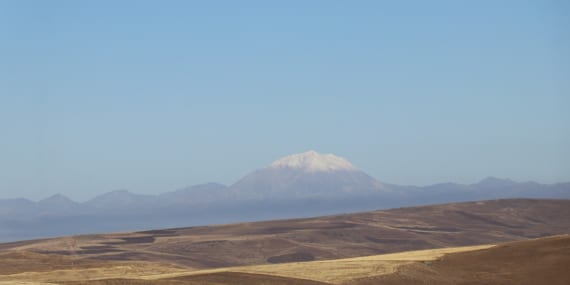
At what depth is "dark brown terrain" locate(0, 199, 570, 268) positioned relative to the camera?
426ft

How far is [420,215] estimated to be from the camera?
178 metres

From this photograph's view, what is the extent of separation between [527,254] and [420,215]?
10463cm

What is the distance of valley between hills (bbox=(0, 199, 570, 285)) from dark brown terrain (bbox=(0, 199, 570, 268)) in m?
0.18

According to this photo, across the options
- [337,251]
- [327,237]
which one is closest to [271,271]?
[337,251]

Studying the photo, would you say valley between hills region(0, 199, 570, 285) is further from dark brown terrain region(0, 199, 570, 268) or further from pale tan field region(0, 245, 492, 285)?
dark brown terrain region(0, 199, 570, 268)

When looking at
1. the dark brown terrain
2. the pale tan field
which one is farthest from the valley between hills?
the dark brown terrain

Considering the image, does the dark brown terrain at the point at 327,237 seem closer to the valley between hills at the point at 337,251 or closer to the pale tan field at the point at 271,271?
the valley between hills at the point at 337,251

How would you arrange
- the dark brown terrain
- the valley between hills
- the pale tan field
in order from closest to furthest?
the pale tan field → the valley between hills → the dark brown terrain

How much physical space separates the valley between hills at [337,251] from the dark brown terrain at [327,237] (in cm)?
18

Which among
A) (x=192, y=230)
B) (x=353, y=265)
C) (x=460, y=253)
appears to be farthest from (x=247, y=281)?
(x=192, y=230)

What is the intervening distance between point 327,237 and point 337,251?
14.4 m

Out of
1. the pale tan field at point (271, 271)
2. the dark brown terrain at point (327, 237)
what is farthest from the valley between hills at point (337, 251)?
the dark brown terrain at point (327, 237)

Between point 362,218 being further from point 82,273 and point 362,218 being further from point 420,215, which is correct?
point 82,273

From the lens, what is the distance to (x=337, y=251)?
134750 millimetres
